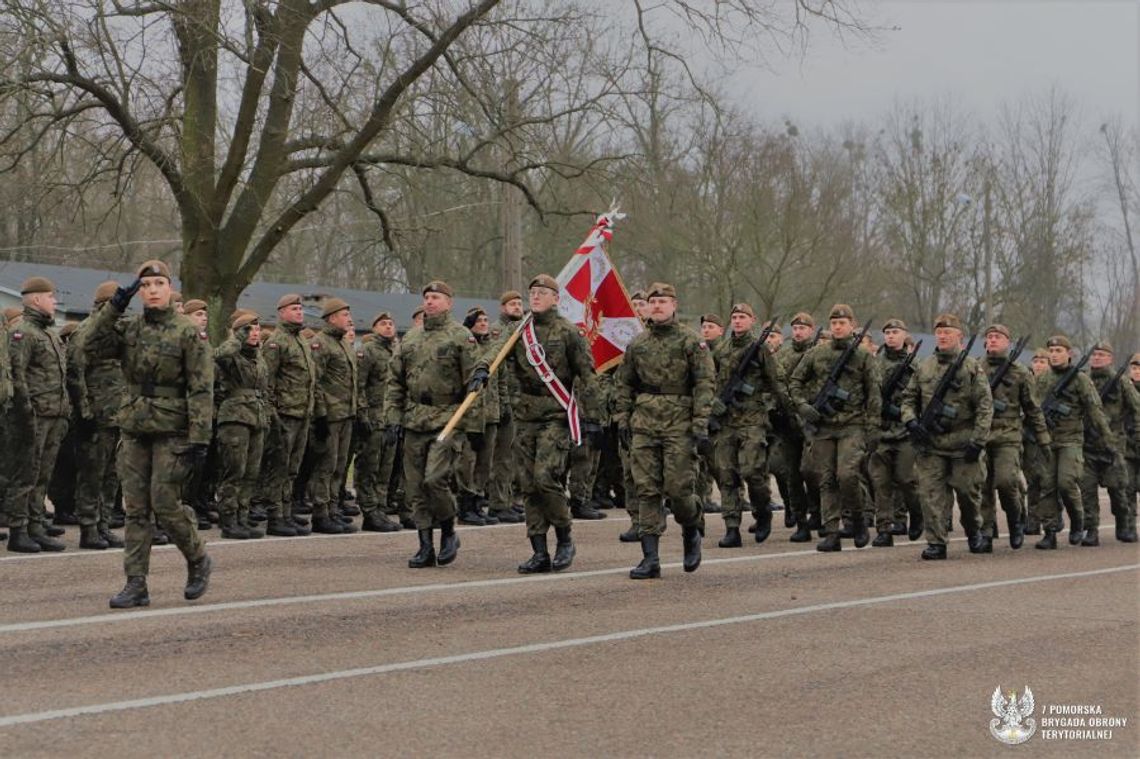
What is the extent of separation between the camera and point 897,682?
714 cm

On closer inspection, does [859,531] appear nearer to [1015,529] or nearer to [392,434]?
[1015,529]

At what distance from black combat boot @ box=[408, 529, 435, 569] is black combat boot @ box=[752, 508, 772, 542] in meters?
3.93

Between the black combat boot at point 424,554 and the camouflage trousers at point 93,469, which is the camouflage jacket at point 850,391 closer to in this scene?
the black combat boot at point 424,554

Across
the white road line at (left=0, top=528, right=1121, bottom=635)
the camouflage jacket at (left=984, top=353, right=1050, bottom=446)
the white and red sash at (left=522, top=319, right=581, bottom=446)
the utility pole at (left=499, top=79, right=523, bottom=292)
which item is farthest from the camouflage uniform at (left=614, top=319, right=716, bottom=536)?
the utility pole at (left=499, top=79, right=523, bottom=292)

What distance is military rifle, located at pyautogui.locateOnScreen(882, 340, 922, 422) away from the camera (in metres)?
14.3

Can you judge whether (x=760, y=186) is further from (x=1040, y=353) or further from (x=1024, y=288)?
(x=1040, y=353)

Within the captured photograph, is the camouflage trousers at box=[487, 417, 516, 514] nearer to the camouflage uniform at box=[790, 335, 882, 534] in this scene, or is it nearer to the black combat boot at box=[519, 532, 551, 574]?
the camouflage uniform at box=[790, 335, 882, 534]

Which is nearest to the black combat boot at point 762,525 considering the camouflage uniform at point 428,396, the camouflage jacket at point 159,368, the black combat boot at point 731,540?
the black combat boot at point 731,540

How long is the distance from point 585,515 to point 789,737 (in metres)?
10.1

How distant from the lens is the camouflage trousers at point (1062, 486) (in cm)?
1460

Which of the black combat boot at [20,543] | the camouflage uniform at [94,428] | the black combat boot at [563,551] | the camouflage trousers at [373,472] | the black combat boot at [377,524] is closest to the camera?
the black combat boot at [563,551]

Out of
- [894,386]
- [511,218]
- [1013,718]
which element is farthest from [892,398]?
[511,218]

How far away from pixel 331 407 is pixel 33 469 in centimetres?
299

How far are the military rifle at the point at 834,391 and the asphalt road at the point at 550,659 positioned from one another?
2006 millimetres
